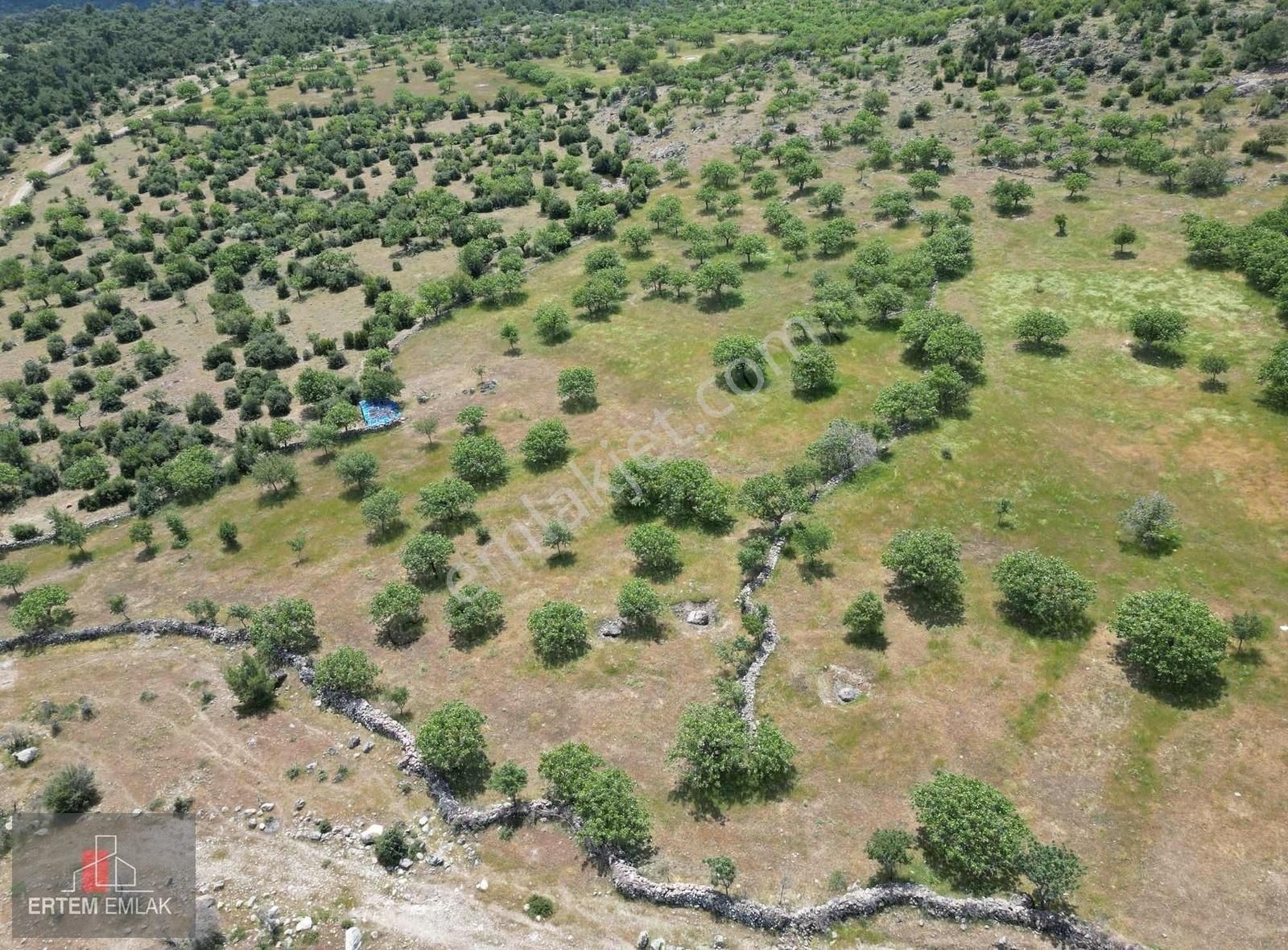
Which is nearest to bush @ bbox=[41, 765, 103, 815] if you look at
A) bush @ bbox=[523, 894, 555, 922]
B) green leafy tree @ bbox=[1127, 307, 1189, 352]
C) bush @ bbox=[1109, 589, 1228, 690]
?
bush @ bbox=[523, 894, 555, 922]

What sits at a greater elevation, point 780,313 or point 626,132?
point 626,132

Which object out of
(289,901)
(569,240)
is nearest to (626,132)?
(569,240)

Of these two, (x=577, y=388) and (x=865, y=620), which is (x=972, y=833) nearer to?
(x=865, y=620)

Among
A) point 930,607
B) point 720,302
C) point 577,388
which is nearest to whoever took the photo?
point 930,607

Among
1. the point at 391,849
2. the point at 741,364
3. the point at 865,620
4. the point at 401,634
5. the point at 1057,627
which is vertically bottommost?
the point at 1057,627

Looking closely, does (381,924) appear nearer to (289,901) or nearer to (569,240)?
(289,901)

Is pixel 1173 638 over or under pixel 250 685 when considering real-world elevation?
under

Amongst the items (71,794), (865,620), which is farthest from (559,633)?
(71,794)

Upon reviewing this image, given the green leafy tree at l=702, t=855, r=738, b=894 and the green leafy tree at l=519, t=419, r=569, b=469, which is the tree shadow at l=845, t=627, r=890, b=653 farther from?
the green leafy tree at l=519, t=419, r=569, b=469
